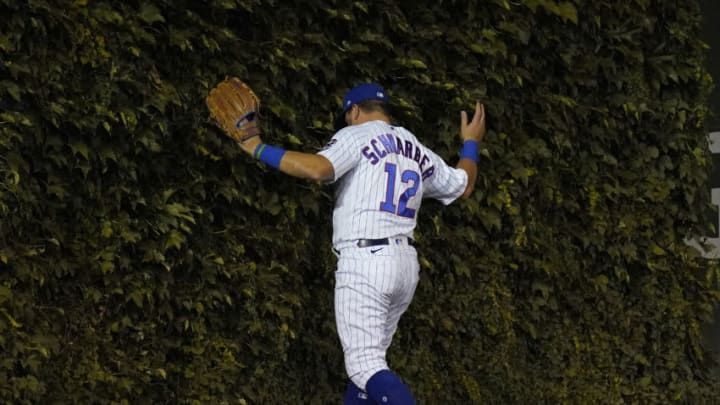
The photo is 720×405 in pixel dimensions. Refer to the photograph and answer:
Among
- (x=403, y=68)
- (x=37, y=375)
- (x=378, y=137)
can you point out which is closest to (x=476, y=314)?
(x=403, y=68)

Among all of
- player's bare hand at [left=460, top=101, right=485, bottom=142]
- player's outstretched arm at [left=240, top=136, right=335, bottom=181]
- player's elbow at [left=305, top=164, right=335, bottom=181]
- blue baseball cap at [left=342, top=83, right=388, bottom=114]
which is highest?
blue baseball cap at [left=342, top=83, right=388, bottom=114]

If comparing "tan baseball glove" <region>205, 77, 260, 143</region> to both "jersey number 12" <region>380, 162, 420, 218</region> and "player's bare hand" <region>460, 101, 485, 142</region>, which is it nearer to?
"jersey number 12" <region>380, 162, 420, 218</region>

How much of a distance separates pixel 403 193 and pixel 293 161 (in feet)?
2.20

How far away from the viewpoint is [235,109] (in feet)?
19.4

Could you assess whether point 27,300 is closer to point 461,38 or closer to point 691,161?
point 461,38

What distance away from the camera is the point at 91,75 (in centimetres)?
621

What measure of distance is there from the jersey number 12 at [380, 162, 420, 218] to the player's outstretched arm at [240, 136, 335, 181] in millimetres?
344

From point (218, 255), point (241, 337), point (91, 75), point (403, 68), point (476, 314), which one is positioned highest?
point (91, 75)

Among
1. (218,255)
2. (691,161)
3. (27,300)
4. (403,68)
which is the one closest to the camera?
(27,300)

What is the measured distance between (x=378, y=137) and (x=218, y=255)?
124 centimetres

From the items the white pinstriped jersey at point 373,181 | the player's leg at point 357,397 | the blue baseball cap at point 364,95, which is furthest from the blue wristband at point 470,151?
the player's leg at point 357,397

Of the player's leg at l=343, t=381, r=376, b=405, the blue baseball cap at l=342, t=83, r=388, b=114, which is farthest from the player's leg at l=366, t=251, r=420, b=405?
the blue baseball cap at l=342, t=83, r=388, b=114

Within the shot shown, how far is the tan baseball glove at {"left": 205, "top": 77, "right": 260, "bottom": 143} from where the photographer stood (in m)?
5.90

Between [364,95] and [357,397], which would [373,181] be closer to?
[364,95]
